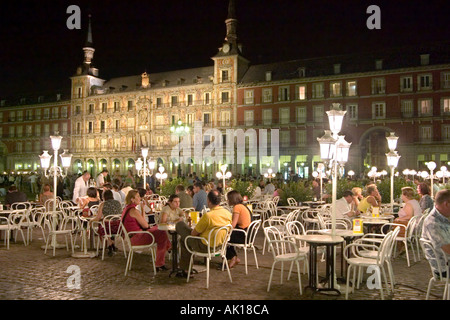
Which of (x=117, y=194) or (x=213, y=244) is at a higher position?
(x=117, y=194)

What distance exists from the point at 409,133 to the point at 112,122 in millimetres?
32186

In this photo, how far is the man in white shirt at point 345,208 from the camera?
7.83 m

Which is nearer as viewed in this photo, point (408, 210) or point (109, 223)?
point (109, 223)

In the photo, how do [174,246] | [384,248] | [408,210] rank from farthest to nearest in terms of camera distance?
[408,210], [174,246], [384,248]

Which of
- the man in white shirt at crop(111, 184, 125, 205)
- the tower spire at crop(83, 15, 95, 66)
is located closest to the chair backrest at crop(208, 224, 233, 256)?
the man in white shirt at crop(111, 184, 125, 205)

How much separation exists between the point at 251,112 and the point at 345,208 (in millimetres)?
33128

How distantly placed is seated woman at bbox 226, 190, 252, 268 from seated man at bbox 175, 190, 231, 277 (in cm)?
69

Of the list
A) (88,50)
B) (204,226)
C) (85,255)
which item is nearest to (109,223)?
(85,255)

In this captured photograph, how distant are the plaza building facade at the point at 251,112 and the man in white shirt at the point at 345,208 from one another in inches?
778

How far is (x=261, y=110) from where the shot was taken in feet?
132

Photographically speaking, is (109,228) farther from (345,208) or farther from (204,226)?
(345,208)

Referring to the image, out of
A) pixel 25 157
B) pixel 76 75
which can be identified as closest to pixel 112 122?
pixel 76 75

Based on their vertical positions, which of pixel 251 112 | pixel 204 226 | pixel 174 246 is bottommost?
pixel 174 246

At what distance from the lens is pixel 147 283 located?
5.67m
